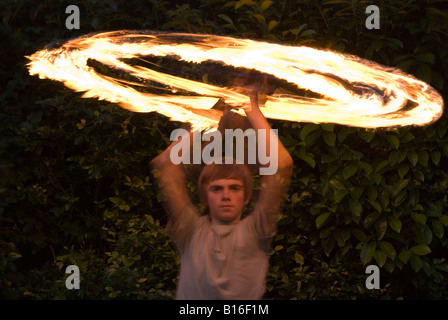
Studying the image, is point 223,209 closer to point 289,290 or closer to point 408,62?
point 289,290

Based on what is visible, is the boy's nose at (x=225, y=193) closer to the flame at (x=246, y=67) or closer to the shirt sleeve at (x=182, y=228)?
the shirt sleeve at (x=182, y=228)

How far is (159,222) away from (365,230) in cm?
168

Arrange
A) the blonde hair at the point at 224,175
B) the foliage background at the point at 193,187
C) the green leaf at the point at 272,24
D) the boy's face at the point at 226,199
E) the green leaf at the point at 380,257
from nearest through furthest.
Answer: the boy's face at the point at 226,199 → the blonde hair at the point at 224,175 → the green leaf at the point at 380,257 → the foliage background at the point at 193,187 → the green leaf at the point at 272,24

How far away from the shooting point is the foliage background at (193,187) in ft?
17.2

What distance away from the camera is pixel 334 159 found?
5.35 metres

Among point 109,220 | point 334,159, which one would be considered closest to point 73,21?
point 109,220

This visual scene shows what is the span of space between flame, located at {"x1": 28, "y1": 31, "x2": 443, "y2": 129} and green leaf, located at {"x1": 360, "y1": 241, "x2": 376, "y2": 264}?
1.31 metres

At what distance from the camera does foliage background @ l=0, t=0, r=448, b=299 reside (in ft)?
17.2

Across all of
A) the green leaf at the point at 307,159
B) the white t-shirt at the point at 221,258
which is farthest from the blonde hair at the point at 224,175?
the green leaf at the point at 307,159

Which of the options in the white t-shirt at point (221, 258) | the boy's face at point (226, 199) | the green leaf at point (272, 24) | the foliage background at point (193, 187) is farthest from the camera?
the green leaf at point (272, 24)

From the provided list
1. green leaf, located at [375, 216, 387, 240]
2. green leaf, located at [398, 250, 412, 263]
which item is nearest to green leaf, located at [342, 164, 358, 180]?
green leaf, located at [375, 216, 387, 240]

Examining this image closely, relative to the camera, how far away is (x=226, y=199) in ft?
11.2

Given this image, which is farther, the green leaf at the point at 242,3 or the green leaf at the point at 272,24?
the green leaf at the point at 272,24

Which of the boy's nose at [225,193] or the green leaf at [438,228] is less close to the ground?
the boy's nose at [225,193]
